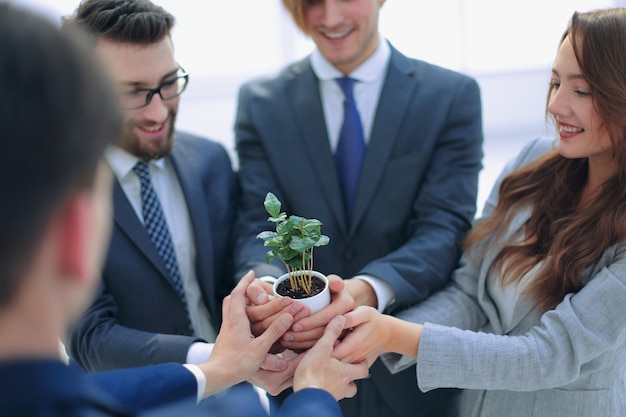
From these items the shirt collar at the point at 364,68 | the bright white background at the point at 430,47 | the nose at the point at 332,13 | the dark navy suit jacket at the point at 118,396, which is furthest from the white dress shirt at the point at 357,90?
the bright white background at the point at 430,47

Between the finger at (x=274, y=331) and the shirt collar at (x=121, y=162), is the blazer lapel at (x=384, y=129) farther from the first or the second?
the shirt collar at (x=121, y=162)

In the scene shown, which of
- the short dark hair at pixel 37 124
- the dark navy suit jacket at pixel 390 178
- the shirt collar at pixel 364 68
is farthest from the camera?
the shirt collar at pixel 364 68

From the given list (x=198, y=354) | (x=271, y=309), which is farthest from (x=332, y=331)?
(x=198, y=354)

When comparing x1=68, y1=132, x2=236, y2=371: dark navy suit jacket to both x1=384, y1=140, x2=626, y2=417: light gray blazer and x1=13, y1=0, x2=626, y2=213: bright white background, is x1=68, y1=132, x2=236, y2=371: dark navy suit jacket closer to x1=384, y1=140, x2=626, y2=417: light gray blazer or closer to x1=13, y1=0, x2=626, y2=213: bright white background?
x1=384, y1=140, x2=626, y2=417: light gray blazer

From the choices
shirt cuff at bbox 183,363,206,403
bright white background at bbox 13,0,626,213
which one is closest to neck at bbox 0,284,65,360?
shirt cuff at bbox 183,363,206,403

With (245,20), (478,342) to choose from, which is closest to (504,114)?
(245,20)

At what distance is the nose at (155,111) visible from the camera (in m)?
1.81

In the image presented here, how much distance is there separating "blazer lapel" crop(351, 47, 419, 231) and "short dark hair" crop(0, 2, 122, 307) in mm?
1316

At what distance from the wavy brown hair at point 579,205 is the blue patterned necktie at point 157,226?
2.84 feet

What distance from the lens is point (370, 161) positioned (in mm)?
1931

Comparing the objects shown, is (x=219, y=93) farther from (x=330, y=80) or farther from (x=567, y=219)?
(x=567, y=219)

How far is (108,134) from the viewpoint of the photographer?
683 mm

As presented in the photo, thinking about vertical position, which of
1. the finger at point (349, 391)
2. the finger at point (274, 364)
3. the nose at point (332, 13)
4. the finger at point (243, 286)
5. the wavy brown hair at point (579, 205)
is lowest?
the finger at point (349, 391)

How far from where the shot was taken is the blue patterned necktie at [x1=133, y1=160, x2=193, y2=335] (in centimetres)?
180
